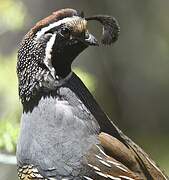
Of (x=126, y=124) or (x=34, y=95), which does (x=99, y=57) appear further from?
(x=34, y=95)

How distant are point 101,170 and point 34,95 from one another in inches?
25.0

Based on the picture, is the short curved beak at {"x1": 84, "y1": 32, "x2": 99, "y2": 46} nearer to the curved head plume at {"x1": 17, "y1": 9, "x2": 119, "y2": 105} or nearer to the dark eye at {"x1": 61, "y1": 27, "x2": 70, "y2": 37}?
the curved head plume at {"x1": 17, "y1": 9, "x2": 119, "y2": 105}

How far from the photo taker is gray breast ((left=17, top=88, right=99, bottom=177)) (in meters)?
5.29

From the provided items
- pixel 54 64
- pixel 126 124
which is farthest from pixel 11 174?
pixel 54 64

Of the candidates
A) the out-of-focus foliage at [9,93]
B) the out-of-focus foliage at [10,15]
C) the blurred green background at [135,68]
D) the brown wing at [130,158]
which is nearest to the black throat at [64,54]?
the brown wing at [130,158]

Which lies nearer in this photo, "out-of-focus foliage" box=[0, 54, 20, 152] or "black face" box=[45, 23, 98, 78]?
"black face" box=[45, 23, 98, 78]

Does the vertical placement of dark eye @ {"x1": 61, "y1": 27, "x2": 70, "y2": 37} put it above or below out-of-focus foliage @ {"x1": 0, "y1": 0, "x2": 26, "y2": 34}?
below

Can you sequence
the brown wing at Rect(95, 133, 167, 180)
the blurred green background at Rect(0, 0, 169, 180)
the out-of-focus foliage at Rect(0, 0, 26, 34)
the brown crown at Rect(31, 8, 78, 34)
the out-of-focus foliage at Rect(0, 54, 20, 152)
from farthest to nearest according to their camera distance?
the blurred green background at Rect(0, 0, 169, 180) < the out-of-focus foliage at Rect(0, 54, 20, 152) < the out-of-focus foliage at Rect(0, 0, 26, 34) < the brown wing at Rect(95, 133, 167, 180) < the brown crown at Rect(31, 8, 78, 34)

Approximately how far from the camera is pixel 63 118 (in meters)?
5.42

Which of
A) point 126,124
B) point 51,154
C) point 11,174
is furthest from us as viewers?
point 126,124

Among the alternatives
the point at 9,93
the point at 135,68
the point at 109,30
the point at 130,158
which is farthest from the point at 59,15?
the point at 135,68

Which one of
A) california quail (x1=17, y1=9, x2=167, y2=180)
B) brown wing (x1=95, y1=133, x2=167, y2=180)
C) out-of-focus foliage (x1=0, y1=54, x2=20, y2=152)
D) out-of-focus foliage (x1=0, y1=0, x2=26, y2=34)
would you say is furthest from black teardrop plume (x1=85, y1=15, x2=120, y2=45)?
out-of-focus foliage (x1=0, y1=0, x2=26, y2=34)

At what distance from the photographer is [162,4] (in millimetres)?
12523

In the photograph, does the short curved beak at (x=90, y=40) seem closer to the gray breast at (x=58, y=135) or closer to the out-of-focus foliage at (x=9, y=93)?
the gray breast at (x=58, y=135)
